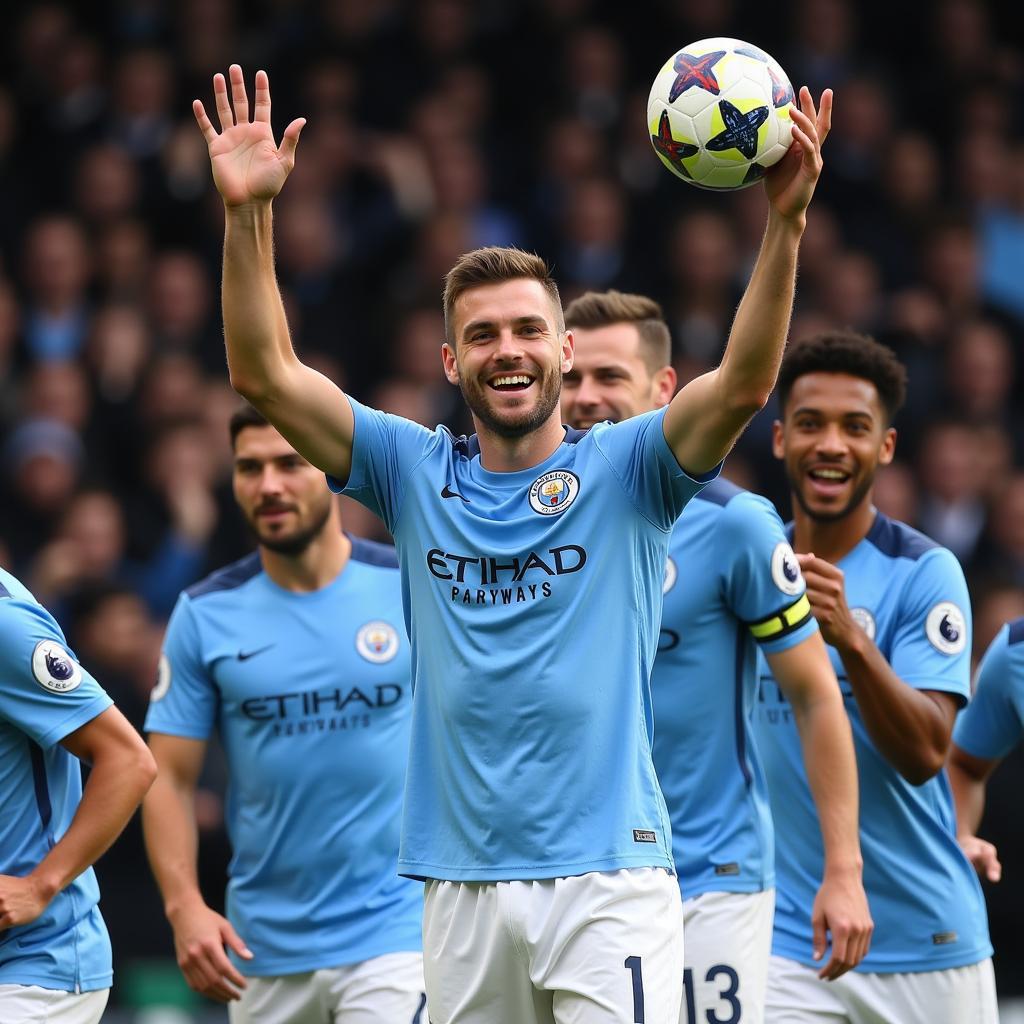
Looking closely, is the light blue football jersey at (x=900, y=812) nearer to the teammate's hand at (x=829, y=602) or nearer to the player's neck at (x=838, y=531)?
the player's neck at (x=838, y=531)

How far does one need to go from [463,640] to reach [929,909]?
213 cm

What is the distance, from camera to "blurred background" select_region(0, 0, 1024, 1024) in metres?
11.1

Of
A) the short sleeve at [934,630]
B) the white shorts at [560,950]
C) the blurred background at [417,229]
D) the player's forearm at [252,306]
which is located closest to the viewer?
the white shorts at [560,950]

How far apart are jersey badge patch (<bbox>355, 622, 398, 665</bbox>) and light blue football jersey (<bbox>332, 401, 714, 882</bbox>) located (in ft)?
5.25

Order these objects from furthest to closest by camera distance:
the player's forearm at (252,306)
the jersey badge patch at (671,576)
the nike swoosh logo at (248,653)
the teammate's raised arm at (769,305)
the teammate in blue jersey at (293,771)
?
the nike swoosh logo at (248,653), the teammate in blue jersey at (293,771), the jersey badge patch at (671,576), the player's forearm at (252,306), the teammate's raised arm at (769,305)

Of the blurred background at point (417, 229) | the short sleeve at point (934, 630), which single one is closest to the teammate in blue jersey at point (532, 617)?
the short sleeve at point (934, 630)

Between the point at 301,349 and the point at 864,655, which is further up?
→ the point at 301,349

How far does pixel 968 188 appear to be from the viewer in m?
14.4

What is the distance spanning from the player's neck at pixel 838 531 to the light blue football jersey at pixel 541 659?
5.20 feet

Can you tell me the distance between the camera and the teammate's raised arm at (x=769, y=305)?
4.49m

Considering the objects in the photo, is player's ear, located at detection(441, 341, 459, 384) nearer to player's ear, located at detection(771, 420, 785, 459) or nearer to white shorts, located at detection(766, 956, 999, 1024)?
player's ear, located at detection(771, 420, 785, 459)

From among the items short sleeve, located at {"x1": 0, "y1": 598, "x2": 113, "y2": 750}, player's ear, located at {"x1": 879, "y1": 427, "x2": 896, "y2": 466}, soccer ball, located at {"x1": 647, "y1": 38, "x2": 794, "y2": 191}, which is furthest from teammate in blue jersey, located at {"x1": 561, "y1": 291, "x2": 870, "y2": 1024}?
short sleeve, located at {"x1": 0, "y1": 598, "x2": 113, "y2": 750}

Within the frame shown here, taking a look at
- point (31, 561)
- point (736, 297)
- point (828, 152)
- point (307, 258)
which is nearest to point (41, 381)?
point (31, 561)

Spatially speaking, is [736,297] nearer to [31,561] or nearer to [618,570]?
[31,561]
